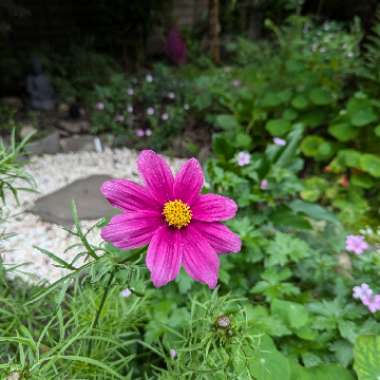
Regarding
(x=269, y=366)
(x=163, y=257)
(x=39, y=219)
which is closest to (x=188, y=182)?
(x=163, y=257)

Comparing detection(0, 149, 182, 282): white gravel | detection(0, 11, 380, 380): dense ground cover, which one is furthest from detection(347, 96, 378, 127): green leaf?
detection(0, 149, 182, 282): white gravel

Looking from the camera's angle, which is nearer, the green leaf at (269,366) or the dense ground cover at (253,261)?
the dense ground cover at (253,261)

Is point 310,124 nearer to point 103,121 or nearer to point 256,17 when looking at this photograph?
point 103,121

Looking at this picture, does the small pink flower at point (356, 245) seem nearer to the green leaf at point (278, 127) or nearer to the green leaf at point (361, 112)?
the green leaf at point (361, 112)

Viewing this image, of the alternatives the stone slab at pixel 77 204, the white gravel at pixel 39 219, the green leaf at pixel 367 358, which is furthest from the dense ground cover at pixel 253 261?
the stone slab at pixel 77 204

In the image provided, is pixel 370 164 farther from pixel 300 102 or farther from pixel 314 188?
pixel 300 102

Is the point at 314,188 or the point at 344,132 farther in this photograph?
the point at 344,132

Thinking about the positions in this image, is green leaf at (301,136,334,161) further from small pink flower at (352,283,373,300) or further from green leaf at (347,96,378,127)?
small pink flower at (352,283,373,300)

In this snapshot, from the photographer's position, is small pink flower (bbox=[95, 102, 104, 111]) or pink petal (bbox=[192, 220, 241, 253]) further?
small pink flower (bbox=[95, 102, 104, 111])
